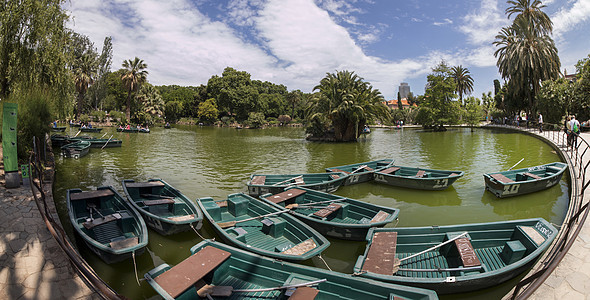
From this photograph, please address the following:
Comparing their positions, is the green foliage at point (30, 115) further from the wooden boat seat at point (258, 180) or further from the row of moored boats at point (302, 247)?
the wooden boat seat at point (258, 180)

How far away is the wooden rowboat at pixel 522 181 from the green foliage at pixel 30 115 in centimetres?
2286

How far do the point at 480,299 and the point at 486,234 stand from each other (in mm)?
2229

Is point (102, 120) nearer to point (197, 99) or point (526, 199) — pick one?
point (197, 99)

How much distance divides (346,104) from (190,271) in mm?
31134

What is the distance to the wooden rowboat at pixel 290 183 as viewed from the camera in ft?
44.2

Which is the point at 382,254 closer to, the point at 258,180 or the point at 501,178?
the point at 258,180

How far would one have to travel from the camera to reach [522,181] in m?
13.2

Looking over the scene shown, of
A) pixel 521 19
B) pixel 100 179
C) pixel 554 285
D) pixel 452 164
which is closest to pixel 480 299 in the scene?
pixel 554 285

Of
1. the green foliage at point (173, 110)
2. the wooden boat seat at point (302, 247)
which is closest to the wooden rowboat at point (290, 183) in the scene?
the wooden boat seat at point (302, 247)

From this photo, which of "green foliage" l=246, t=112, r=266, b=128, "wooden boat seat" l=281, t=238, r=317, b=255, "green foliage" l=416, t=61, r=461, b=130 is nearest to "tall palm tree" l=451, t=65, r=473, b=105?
"green foliage" l=416, t=61, r=461, b=130

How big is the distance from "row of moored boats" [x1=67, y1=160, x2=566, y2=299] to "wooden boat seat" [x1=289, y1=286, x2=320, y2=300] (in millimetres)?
18

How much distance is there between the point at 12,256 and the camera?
6523 millimetres

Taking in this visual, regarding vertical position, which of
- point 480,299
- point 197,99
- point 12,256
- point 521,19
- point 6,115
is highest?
point 521,19

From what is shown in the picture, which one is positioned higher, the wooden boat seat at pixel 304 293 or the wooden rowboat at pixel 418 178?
the wooden rowboat at pixel 418 178
